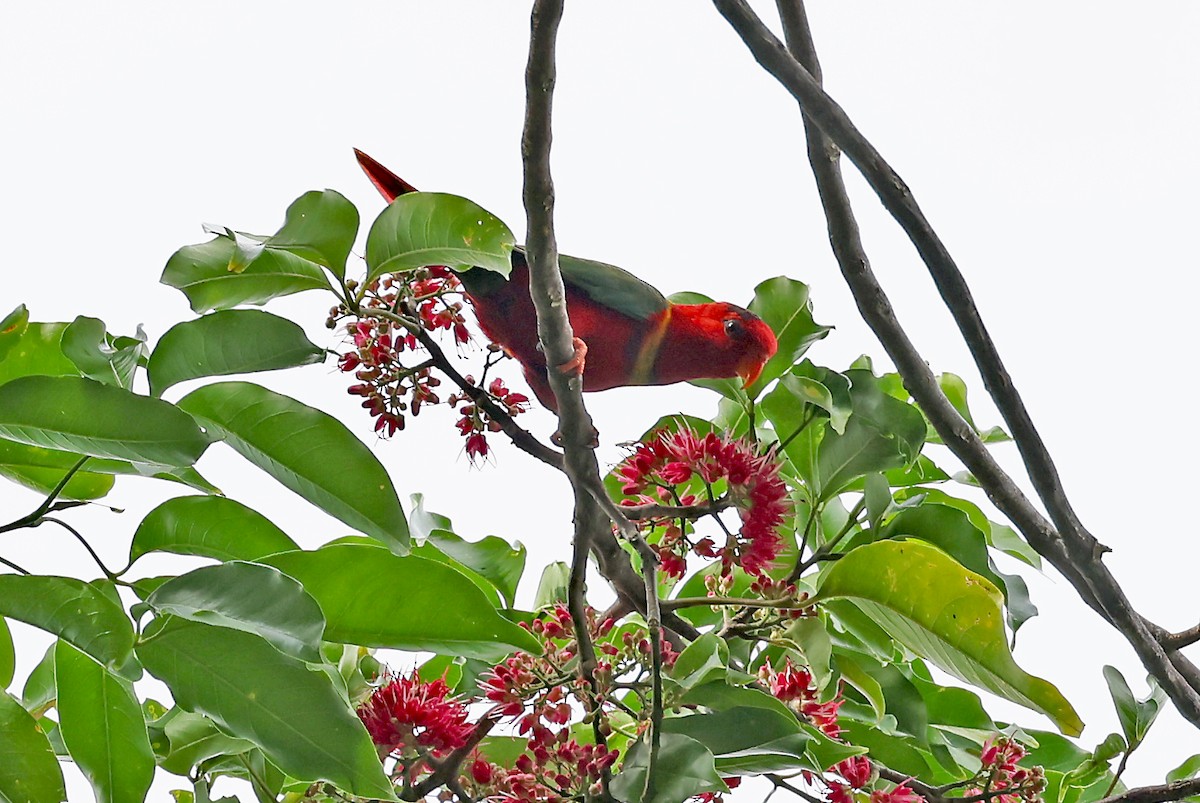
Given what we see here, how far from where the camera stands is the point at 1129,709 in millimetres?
931

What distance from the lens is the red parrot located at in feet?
3.78

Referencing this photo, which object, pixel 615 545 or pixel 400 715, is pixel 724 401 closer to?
pixel 615 545

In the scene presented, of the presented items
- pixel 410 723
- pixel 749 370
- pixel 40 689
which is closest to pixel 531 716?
pixel 410 723

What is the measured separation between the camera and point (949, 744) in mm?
999

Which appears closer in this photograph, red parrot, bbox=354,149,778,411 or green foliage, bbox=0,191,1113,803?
green foliage, bbox=0,191,1113,803

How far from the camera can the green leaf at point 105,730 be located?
770mm

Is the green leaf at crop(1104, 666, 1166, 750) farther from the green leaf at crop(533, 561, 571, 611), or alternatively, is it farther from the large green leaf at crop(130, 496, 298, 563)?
the large green leaf at crop(130, 496, 298, 563)

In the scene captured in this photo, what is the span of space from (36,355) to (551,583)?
20.4 inches

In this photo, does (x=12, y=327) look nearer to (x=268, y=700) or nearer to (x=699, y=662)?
(x=268, y=700)

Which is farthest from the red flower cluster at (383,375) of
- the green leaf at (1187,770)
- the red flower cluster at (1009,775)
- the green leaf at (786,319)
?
the green leaf at (1187,770)

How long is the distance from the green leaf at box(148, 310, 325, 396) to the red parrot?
0.36 meters

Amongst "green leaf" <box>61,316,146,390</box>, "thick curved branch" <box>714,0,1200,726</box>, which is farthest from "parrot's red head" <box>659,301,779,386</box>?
"green leaf" <box>61,316,146,390</box>

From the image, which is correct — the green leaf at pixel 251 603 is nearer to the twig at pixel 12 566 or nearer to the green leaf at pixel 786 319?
the twig at pixel 12 566

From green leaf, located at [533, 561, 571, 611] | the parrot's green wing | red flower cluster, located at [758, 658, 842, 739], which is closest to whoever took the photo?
red flower cluster, located at [758, 658, 842, 739]
